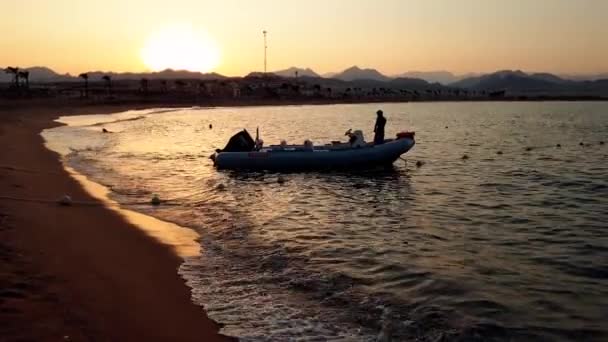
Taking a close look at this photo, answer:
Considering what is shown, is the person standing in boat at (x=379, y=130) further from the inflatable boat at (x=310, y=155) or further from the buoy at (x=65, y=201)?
the buoy at (x=65, y=201)

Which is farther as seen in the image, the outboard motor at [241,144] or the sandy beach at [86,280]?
the outboard motor at [241,144]

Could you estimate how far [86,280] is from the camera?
8.34m

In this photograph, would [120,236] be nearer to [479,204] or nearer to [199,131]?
[479,204]

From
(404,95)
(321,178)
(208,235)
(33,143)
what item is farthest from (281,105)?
(208,235)

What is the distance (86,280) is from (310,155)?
49.9 feet

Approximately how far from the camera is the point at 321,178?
21766 mm

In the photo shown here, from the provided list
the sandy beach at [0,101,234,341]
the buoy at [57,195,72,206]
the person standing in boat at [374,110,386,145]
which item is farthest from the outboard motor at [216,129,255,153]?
the buoy at [57,195,72,206]

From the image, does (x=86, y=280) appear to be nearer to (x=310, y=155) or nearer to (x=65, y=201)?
(x=65, y=201)

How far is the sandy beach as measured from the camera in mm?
6578

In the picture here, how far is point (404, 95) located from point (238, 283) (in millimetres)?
144350

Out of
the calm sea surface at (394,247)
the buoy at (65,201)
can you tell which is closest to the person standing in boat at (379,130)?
the calm sea surface at (394,247)

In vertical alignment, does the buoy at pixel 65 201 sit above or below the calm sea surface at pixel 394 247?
above

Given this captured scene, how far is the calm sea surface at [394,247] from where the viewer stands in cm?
780

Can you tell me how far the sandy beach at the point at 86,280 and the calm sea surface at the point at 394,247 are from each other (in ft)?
2.04
